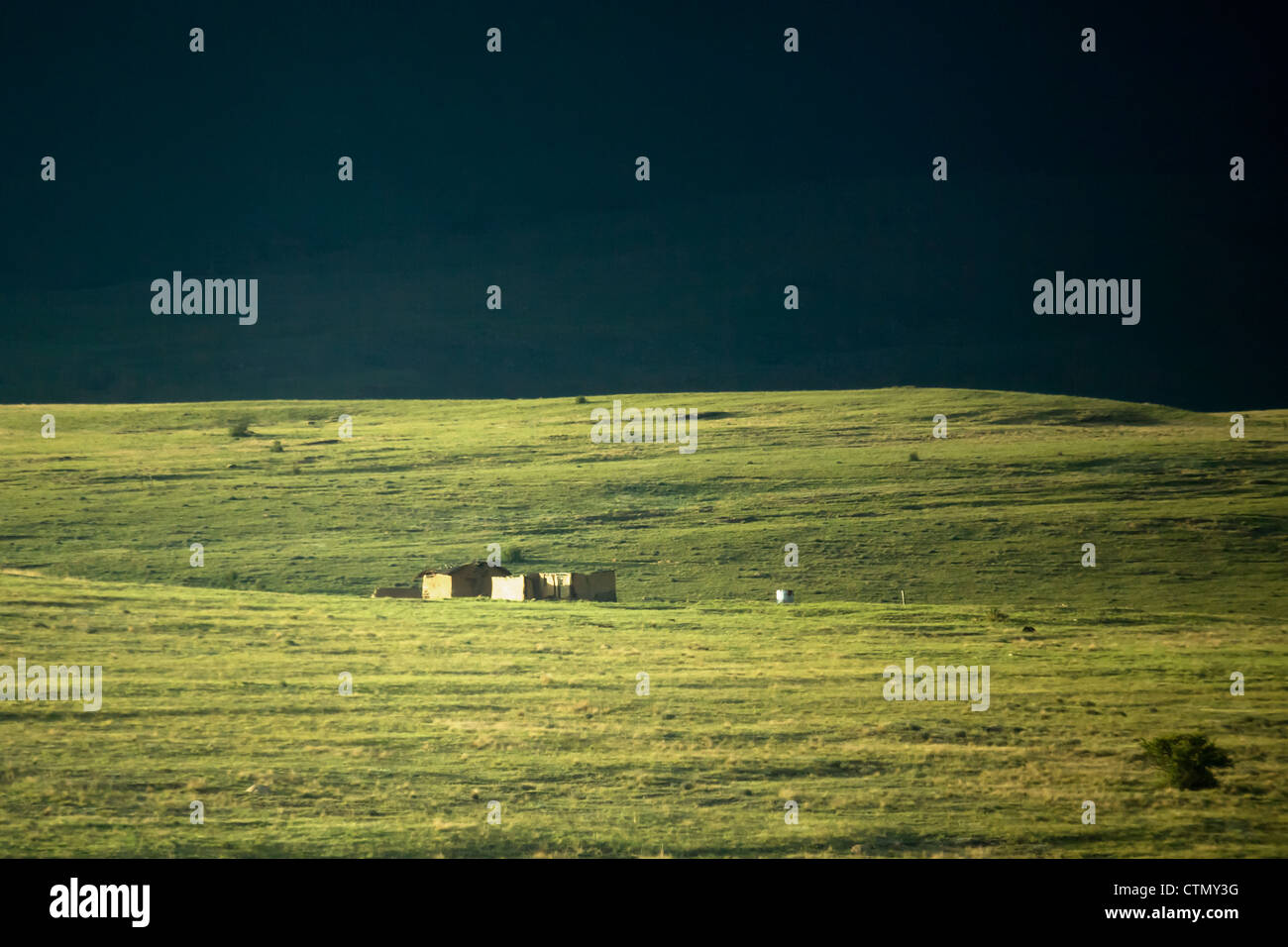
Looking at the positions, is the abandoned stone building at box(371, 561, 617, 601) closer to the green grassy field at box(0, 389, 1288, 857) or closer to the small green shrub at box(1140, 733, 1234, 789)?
the green grassy field at box(0, 389, 1288, 857)

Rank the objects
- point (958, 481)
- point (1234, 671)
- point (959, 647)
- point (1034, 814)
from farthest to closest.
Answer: point (958, 481)
point (959, 647)
point (1234, 671)
point (1034, 814)

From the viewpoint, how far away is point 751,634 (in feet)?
131

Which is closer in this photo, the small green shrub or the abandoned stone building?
the small green shrub

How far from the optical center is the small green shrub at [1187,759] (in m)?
26.2

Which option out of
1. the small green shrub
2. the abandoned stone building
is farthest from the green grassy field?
the abandoned stone building

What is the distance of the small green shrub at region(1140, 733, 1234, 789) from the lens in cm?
2616

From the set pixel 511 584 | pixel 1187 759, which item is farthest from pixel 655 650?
pixel 1187 759

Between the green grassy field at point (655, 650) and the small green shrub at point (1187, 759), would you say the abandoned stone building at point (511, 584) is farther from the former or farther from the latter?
the small green shrub at point (1187, 759)

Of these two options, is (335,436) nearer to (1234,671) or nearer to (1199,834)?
Answer: (1234,671)

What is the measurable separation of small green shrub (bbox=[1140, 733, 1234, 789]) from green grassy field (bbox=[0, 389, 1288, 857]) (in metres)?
0.43

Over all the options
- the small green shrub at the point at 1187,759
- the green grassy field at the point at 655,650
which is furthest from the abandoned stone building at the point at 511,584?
the small green shrub at the point at 1187,759

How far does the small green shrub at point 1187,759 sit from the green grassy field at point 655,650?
0.43m
